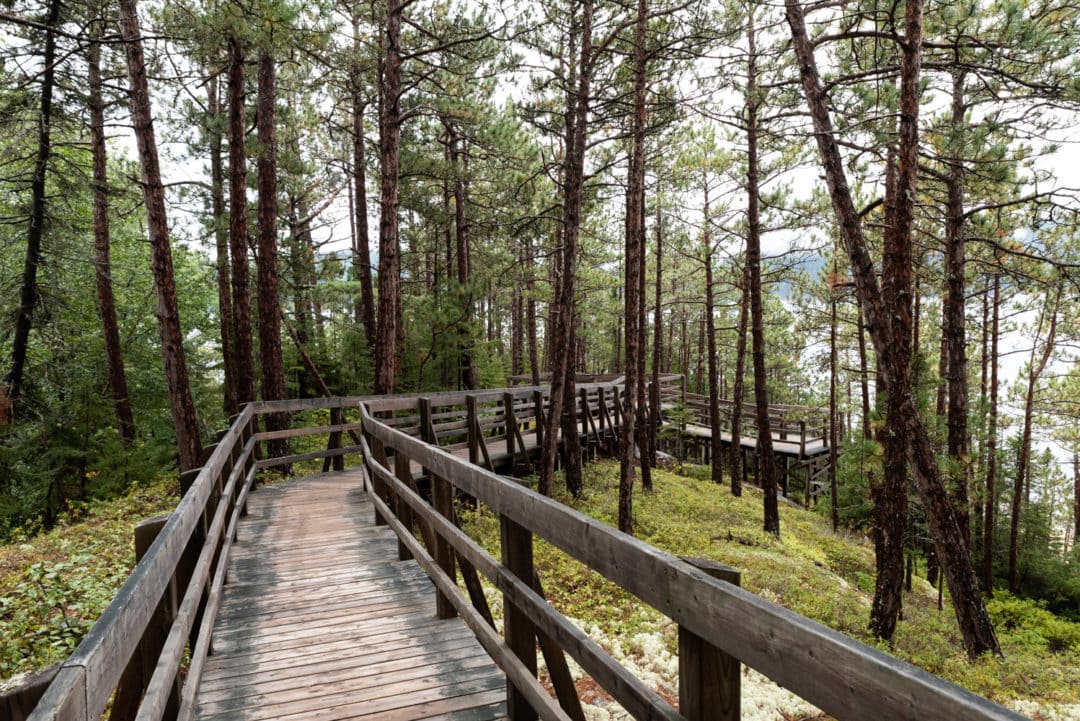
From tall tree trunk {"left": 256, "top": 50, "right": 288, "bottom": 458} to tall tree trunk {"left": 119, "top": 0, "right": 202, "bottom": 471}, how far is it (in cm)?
209

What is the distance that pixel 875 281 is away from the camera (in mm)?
8555

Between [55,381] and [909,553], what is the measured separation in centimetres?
2107

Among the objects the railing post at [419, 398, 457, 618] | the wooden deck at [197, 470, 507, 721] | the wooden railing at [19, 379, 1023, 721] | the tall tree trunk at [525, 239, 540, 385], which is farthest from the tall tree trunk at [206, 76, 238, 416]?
the wooden railing at [19, 379, 1023, 721]

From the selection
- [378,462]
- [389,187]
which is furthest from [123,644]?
[389,187]

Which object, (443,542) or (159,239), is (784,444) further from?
(443,542)

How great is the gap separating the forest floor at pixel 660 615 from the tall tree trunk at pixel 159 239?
1.59 metres

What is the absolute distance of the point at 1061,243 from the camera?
19797mm

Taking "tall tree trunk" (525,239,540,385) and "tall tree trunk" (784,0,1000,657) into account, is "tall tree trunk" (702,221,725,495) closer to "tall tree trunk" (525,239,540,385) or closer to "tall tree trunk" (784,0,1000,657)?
"tall tree trunk" (525,239,540,385)

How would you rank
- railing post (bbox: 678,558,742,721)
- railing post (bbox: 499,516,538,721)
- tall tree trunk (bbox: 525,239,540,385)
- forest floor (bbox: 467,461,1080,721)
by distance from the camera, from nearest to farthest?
railing post (bbox: 678,558,742,721)
railing post (bbox: 499,516,538,721)
forest floor (bbox: 467,461,1080,721)
tall tree trunk (bbox: 525,239,540,385)

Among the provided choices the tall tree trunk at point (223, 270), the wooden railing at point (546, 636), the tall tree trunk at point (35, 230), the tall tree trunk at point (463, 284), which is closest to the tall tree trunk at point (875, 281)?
the wooden railing at point (546, 636)

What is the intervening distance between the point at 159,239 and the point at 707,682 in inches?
436

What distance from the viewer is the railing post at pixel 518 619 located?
2.65 metres

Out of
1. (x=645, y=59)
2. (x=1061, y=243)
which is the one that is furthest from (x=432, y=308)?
(x=1061, y=243)

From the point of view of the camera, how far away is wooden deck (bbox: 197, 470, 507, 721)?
10.1ft
